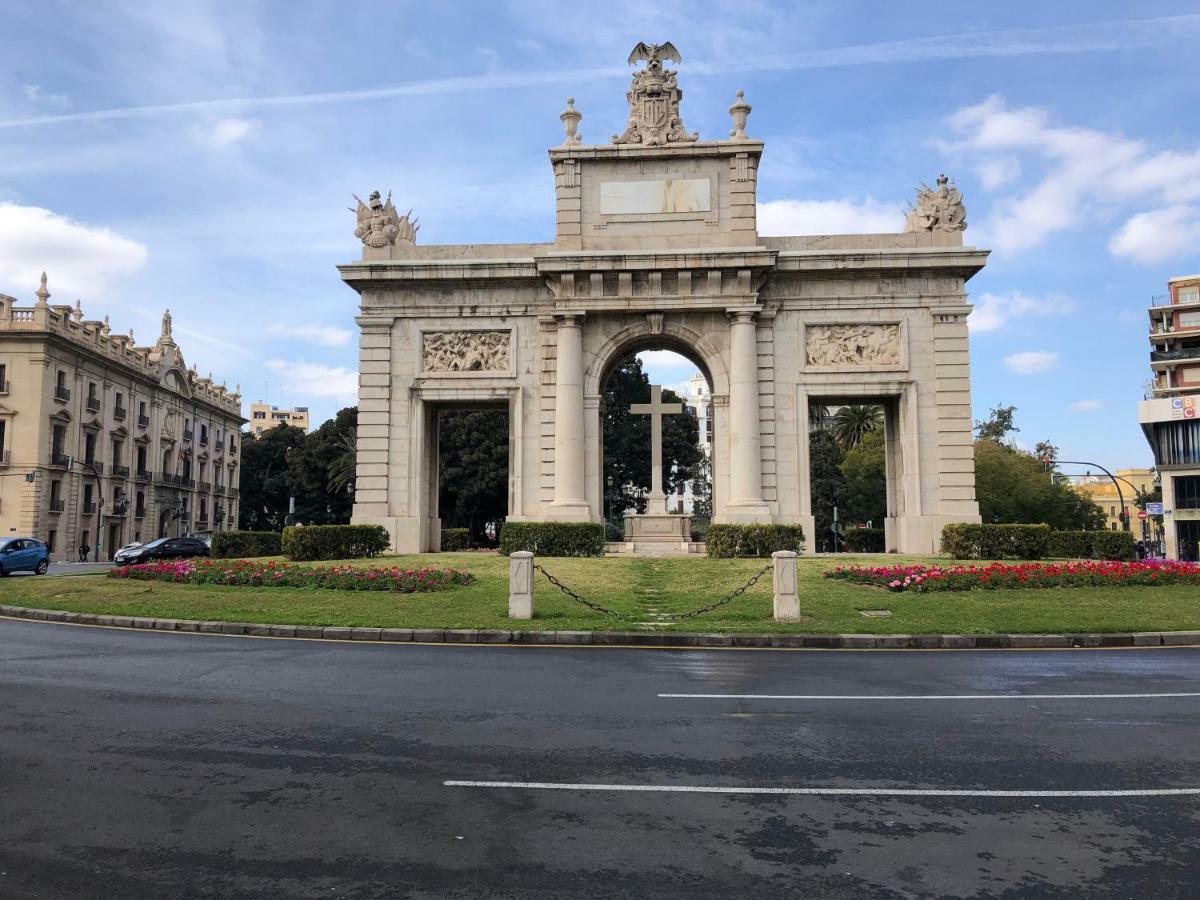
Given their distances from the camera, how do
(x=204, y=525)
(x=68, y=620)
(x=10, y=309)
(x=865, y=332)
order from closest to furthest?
1. (x=68, y=620)
2. (x=865, y=332)
3. (x=10, y=309)
4. (x=204, y=525)

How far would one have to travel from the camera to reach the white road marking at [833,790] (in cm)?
564

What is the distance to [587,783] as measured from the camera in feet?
19.0

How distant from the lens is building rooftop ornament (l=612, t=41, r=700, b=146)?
30328 mm

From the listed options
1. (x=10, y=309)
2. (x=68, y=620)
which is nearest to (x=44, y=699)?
(x=68, y=620)

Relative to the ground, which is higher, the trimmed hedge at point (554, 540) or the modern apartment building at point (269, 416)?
the modern apartment building at point (269, 416)

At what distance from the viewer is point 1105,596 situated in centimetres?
1811

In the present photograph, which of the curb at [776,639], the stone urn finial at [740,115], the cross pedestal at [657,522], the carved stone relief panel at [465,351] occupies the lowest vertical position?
the curb at [776,639]

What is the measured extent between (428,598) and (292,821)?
12.9 metres

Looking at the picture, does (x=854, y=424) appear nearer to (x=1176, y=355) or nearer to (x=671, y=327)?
(x=1176, y=355)

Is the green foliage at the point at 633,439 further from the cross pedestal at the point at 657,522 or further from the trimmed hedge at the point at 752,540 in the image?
the trimmed hedge at the point at 752,540

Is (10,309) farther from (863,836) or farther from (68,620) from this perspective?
(863,836)

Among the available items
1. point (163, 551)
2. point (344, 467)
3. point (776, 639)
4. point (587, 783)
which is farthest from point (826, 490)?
point (587, 783)

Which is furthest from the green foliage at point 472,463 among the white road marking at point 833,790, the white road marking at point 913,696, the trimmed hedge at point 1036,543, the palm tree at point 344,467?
the white road marking at point 833,790

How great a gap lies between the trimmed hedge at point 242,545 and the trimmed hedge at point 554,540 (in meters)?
9.30
